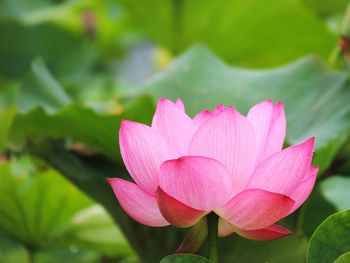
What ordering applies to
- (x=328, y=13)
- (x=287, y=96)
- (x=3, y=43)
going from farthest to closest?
(x=3, y=43)
(x=328, y=13)
(x=287, y=96)

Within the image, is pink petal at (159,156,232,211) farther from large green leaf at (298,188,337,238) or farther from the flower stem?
large green leaf at (298,188,337,238)

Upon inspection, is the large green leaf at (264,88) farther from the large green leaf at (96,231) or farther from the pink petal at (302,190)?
the pink petal at (302,190)

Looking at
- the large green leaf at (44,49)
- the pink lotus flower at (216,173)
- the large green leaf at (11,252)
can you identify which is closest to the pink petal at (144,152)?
the pink lotus flower at (216,173)

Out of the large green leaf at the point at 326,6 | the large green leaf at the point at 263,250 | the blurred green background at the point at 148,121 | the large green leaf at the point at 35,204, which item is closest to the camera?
the large green leaf at the point at 263,250

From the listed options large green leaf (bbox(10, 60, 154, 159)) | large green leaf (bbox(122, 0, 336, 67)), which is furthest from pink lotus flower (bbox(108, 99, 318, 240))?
large green leaf (bbox(122, 0, 336, 67))

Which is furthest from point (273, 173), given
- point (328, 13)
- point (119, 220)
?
point (328, 13)

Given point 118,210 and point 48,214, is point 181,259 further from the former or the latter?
point 48,214

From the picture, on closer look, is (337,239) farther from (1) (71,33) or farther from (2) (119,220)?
(1) (71,33)

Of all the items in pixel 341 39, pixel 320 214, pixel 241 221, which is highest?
pixel 341 39
